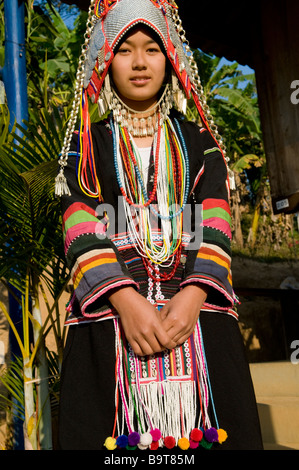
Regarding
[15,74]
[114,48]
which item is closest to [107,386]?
[114,48]

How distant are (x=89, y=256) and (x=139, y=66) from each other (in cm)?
77

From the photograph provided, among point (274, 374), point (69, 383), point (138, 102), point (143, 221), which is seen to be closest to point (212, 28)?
point (274, 374)

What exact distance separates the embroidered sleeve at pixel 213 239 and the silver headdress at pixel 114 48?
0.16m

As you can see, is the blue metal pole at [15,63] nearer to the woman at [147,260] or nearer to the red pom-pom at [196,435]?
the woman at [147,260]

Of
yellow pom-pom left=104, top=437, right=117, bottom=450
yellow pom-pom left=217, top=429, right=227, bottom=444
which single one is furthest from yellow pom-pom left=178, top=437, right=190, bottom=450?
yellow pom-pom left=104, top=437, right=117, bottom=450

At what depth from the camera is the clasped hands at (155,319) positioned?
1.59 metres

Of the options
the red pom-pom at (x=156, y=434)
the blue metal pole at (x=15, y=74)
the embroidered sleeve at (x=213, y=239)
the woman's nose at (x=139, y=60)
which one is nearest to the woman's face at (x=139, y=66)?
the woman's nose at (x=139, y=60)

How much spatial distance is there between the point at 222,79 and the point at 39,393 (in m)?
12.3

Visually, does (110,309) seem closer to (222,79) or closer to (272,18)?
(272,18)

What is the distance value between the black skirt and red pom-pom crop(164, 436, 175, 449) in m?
0.16

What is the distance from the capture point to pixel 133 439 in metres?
1.57

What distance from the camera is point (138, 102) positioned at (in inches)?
80.7

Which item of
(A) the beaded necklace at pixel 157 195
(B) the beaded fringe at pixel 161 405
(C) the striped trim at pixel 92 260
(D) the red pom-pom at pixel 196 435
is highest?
(A) the beaded necklace at pixel 157 195

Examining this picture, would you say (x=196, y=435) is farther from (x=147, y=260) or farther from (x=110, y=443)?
(x=147, y=260)
